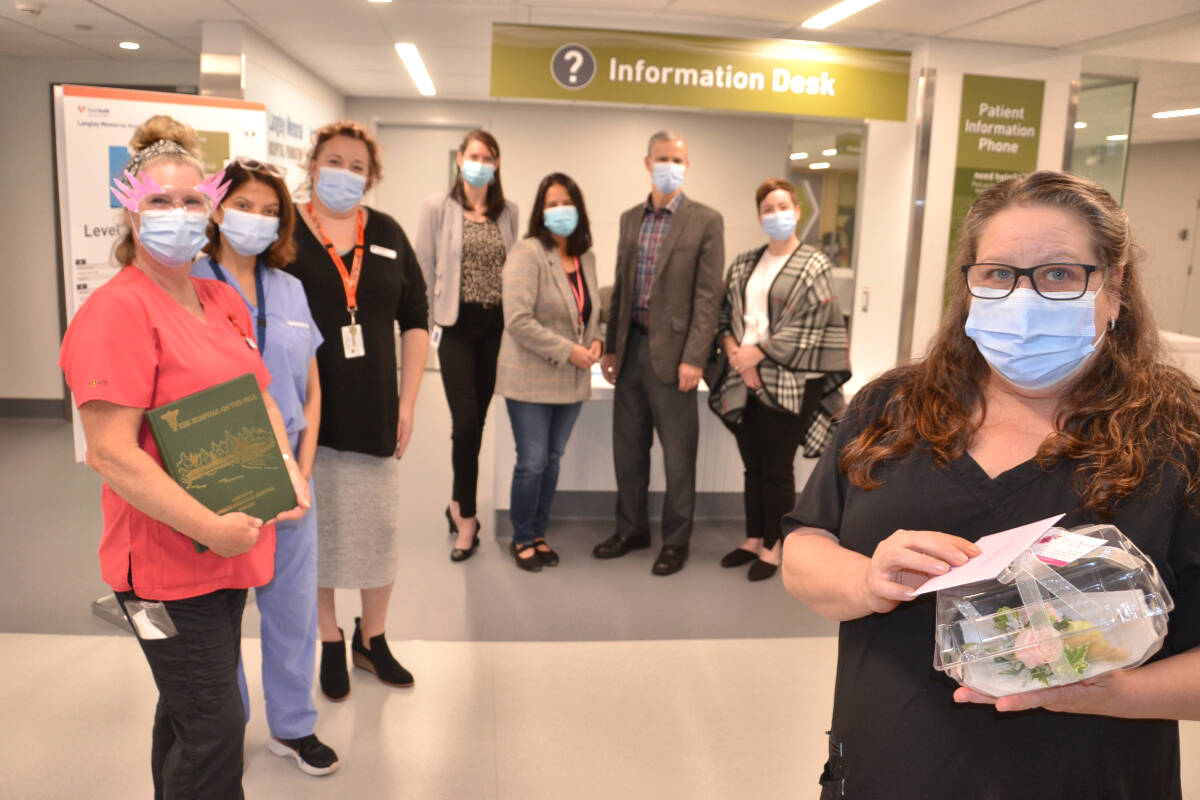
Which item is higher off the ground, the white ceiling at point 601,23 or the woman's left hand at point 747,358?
the white ceiling at point 601,23

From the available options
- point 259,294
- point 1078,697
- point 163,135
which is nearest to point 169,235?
point 163,135

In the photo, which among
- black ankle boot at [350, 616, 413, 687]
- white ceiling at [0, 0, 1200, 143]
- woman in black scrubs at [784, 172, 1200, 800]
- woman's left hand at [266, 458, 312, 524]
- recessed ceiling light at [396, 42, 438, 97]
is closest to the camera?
woman in black scrubs at [784, 172, 1200, 800]

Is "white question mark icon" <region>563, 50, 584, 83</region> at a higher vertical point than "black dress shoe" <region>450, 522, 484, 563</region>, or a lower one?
higher

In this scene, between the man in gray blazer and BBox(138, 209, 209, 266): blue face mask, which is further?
the man in gray blazer

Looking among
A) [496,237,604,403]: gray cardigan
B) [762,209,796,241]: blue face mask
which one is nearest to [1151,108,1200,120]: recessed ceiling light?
[762,209,796,241]: blue face mask

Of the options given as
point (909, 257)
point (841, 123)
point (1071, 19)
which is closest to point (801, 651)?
point (909, 257)

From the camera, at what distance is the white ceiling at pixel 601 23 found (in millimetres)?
4664

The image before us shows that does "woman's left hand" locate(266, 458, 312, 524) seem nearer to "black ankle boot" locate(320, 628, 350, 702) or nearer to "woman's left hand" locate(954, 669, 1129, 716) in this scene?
"black ankle boot" locate(320, 628, 350, 702)

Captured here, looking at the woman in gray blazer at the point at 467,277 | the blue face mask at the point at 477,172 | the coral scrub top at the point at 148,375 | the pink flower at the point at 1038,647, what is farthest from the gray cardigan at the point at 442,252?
the pink flower at the point at 1038,647

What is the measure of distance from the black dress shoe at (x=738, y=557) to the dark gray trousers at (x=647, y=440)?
0.21 m

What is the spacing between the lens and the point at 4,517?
447 cm

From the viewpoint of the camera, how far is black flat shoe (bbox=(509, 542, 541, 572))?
3.98 m

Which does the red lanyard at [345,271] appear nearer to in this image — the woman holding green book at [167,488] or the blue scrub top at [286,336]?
the blue scrub top at [286,336]

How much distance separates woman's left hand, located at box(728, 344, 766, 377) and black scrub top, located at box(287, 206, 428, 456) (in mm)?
1669
